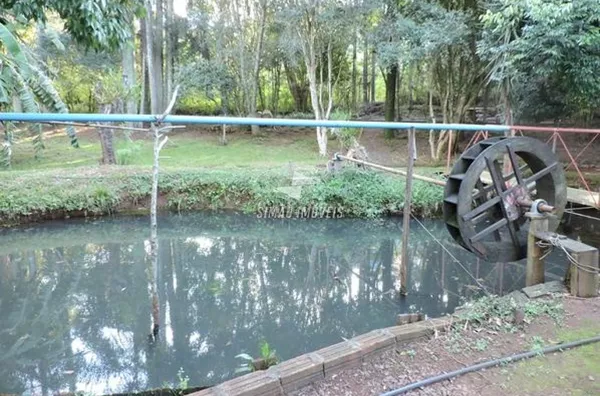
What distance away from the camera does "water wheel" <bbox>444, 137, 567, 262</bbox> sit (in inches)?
179

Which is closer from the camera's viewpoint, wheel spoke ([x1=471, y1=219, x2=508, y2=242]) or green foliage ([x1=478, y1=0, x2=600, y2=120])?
wheel spoke ([x1=471, y1=219, x2=508, y2=242])

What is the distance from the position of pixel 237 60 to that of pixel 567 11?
31.0 ft

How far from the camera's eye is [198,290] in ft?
17.7

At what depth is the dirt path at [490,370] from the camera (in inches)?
93.6

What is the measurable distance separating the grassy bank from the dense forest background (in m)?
1.61

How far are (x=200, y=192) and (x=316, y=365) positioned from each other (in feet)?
22.1

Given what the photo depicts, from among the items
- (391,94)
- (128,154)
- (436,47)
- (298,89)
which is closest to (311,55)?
(391,94)

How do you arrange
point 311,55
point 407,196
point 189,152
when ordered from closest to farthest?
point 407,196, point 311,55, point 189,152

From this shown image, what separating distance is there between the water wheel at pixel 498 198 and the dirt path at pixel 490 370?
1565 mm

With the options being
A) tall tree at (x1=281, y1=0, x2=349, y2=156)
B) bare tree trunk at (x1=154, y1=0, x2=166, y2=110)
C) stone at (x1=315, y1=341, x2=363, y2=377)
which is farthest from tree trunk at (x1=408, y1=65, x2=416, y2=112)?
stone at (x1=315, y1=341, x2=363, y2=377)

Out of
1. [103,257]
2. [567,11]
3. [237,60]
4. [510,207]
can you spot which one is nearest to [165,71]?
[237,60]

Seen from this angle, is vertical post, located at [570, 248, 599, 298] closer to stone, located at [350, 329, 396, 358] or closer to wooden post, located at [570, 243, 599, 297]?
wooden post, located at [570, 243, 599, 297]

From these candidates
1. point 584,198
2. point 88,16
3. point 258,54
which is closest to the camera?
point 88,16

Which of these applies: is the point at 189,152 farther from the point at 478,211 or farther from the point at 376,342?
the point at 376,342
